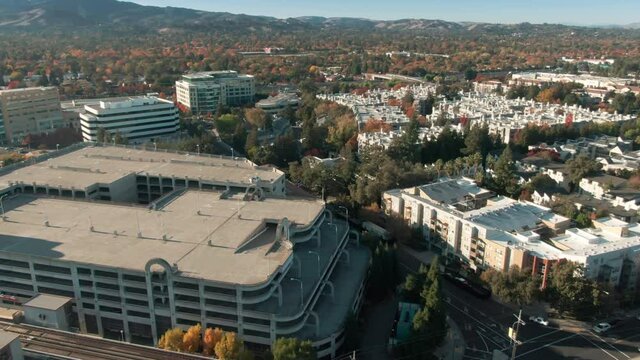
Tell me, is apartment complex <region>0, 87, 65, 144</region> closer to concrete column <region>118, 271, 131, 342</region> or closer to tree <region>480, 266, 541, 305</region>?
concrete column <region>118, 271, 131, 342</region>

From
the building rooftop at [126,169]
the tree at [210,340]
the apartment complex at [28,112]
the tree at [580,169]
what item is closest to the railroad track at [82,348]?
the tree at [210,340]

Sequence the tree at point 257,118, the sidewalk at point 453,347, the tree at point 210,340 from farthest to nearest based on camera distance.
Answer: the tree at point 257,118 < the sidewalk at point 453,347 < the tree at point 210,340

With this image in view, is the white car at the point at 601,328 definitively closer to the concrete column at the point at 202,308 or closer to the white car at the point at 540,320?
the white car at the point at 540,320

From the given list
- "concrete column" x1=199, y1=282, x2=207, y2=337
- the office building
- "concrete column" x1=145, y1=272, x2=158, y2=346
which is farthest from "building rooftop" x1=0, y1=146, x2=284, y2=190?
the office building

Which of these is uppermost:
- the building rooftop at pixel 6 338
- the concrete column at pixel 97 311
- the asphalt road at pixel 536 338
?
the building rooftop at pixel 6 338

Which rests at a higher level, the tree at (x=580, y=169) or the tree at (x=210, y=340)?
the tree at (x=580, y=169)

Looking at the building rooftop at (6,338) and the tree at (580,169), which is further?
the tree at (580,169)

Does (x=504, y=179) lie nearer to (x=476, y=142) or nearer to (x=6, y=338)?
(x=476, y=142)

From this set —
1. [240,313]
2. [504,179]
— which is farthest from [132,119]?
[240,313]
